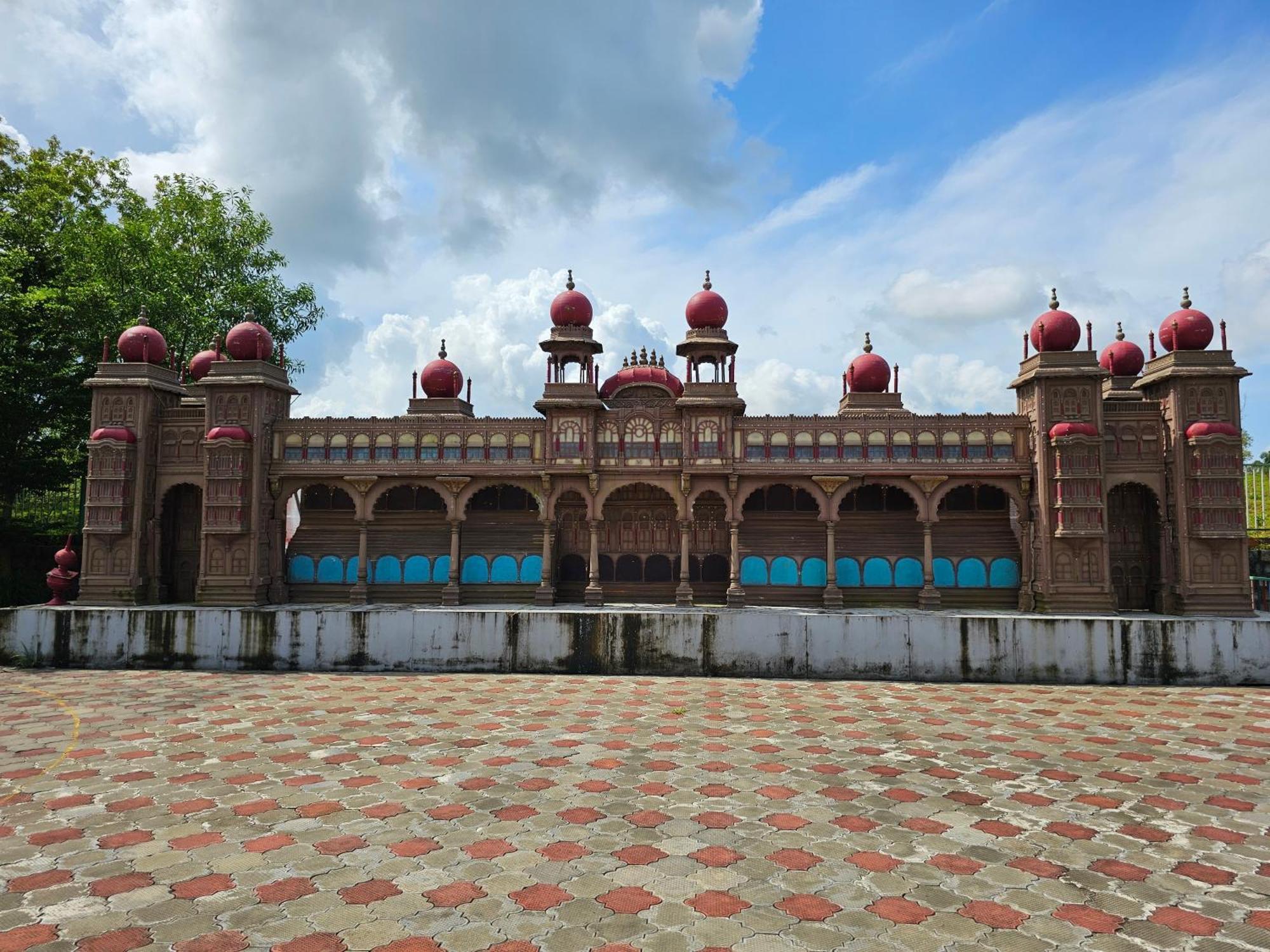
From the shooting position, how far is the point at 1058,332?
2303cm

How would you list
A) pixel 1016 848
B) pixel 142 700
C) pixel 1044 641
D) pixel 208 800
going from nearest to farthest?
pixel 1016 848
pixel 208 800
pixel 142 700
pixel 1044 641

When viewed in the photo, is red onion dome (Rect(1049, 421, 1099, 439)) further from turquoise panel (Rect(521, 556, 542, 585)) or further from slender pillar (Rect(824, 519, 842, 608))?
turquoise panel (Rect(521, 556, 542, 585))

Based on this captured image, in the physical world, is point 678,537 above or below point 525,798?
above

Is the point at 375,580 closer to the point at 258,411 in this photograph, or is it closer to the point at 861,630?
the point at 258,411

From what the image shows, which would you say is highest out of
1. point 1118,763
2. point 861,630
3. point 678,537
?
point 678,537

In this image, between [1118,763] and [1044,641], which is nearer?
[1118,763]

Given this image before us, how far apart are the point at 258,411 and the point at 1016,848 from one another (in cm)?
2365

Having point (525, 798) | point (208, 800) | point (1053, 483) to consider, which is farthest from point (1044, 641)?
point (208, 800)

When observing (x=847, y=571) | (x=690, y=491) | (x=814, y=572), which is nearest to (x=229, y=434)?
(x=690, y=491)

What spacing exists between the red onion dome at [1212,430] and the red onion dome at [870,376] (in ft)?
30.7

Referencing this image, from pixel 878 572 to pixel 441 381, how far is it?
695 inches

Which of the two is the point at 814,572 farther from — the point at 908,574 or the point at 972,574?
the point at 972,574

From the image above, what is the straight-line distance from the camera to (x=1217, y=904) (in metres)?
6.39

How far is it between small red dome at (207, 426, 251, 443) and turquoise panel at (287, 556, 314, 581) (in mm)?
4492
